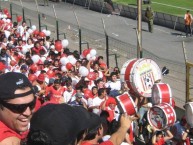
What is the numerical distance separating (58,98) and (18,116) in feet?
19.9

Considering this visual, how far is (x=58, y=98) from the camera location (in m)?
9.20

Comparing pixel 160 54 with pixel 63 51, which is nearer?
pixel 63 51

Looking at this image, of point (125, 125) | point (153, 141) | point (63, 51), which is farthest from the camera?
point (63, 51)

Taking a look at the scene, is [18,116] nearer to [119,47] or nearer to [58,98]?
[58,98]

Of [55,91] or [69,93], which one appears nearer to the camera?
[55,91]

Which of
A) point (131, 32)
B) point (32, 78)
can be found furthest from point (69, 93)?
point (131, 32)

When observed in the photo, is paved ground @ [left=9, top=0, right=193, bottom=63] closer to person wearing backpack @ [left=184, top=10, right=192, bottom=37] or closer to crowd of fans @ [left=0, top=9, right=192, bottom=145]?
person wearing backpack @ [left=184, top=10, right=192, bottom=37]

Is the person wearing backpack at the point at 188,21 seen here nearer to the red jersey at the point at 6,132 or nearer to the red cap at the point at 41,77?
the red cap at the point at 41,77

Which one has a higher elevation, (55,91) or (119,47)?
(55,91)

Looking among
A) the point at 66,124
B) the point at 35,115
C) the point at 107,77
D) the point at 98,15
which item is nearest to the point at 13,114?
the point at 35,115

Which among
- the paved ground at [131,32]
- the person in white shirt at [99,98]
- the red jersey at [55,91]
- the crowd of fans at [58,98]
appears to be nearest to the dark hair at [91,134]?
the crowd of fans at [58,98]

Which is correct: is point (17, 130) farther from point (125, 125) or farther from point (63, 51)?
point (63, 51)

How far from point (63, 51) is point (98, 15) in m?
17.5

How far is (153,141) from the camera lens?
831 cm
